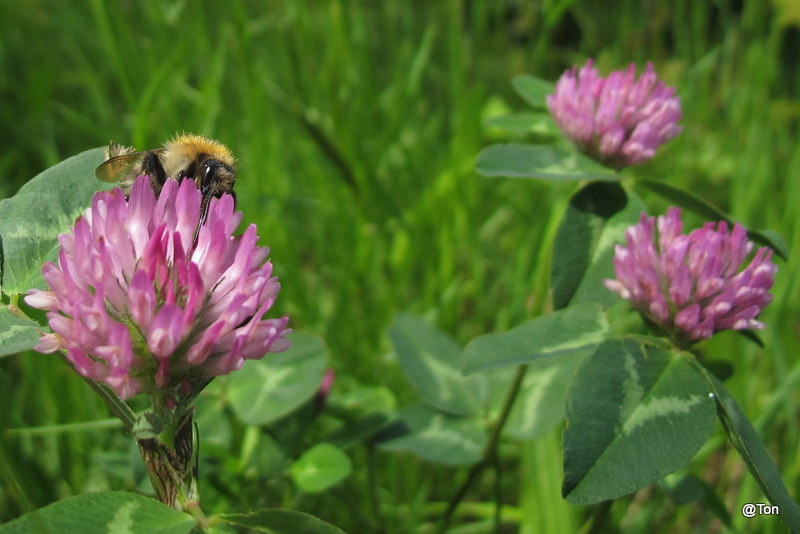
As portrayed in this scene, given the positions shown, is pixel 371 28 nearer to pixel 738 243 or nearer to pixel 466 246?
pixel 466 246

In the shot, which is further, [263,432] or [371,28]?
[371,28]

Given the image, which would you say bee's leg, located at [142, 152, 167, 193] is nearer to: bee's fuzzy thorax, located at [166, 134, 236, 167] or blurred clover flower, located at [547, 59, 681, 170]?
bee's fuzzy thorax, located at [166, 134, 236, 167]

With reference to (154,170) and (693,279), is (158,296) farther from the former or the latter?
(693,279)

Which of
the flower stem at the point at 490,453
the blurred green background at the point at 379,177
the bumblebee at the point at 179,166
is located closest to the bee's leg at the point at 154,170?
the bumblebee at the point at 179,166

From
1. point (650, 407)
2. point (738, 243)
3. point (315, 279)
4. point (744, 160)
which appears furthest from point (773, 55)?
point (650, 407)

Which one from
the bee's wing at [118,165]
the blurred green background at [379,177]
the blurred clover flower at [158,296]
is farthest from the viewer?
the blurred green background at [379,177]

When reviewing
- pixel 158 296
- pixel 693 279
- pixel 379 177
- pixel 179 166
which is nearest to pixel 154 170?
pixel 179 166

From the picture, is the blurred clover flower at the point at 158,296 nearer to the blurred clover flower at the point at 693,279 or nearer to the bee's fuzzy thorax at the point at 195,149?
the bee's fuzzy thorax at the point at 195,149
